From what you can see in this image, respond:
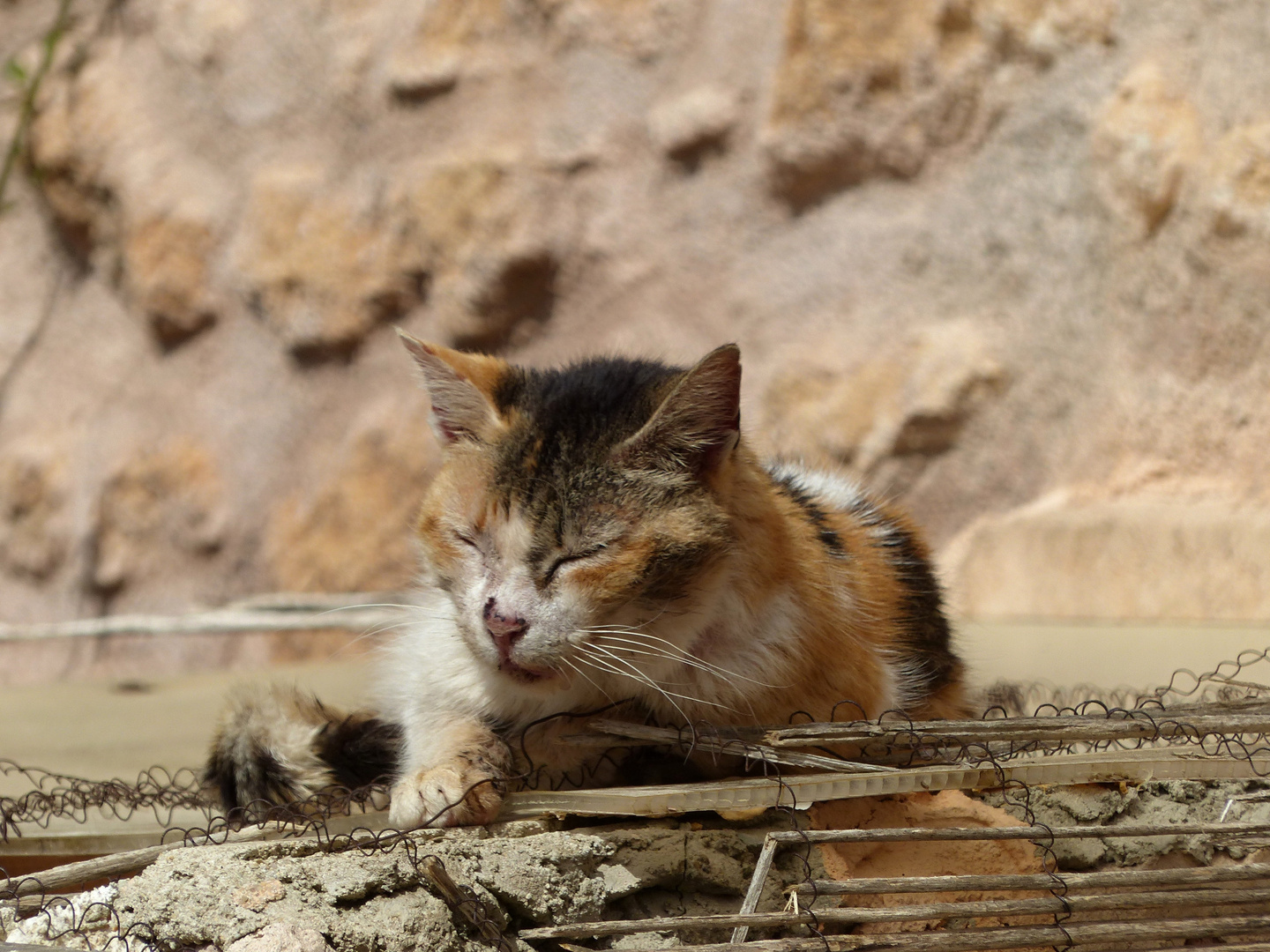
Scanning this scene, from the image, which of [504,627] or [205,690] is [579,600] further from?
[205,690]

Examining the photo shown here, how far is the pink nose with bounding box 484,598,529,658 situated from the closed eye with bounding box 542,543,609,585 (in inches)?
3.2

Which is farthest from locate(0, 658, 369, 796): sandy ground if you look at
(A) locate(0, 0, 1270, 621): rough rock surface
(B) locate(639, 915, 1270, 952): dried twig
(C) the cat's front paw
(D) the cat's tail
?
(B) locate(639, 915, 1270, 952): dried twig

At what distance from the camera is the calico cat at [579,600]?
1753mm

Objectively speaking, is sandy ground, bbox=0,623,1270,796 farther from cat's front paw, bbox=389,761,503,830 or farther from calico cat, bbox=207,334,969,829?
cat's front paw, bbox=389,761,503,830

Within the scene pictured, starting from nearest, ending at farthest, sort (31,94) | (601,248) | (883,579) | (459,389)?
(459,389) < (883,579) < (601,248) < (31,94)

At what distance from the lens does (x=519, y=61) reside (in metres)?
4.41

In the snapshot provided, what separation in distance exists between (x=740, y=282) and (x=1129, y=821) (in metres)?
2.64

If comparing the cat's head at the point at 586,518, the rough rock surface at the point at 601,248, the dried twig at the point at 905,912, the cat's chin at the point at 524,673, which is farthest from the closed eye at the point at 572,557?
the rough rock surface at the point at 601,248

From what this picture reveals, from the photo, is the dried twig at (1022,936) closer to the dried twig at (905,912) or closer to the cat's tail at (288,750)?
the dried twig at (905,912)

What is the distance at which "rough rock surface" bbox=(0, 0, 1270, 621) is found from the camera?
3.56 meters

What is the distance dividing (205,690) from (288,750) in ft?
6.12

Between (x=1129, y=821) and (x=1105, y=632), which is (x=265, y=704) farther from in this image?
(x=1105, y=632)

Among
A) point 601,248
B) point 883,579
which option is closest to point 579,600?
point 883,579

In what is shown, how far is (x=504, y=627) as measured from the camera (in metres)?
1.72
